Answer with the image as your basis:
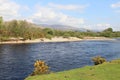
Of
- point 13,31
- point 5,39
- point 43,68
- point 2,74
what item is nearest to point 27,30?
point 13,31

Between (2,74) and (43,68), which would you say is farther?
(2,74)

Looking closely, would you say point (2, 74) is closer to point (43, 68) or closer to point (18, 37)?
point (43, 68)

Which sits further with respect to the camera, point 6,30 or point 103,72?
point 6,30

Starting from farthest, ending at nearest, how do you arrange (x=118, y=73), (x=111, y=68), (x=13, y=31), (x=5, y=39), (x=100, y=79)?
(x=13, y=31), (x=5, y=39), (x=111, y=68), (x=118, y=73), (x=100, y=79)

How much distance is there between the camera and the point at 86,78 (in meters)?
28.1

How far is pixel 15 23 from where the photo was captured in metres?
196

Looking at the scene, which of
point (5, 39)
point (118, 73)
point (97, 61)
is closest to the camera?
point (118, 73)

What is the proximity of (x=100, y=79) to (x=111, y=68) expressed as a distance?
21.1ft

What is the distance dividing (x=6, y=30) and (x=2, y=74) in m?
145

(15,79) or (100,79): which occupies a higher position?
(100,79)

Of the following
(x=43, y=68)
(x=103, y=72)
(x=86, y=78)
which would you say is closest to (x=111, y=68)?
(x=103, y=72)

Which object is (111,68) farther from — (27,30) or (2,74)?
(27,30)

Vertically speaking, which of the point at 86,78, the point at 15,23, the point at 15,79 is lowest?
the point at 15,79

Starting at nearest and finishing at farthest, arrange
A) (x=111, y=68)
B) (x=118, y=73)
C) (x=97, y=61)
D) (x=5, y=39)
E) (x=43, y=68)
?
(x=118, y=73) → (x=111, y=68) → (x=43, y=68) → (x=97, y=61) → (x=5, y=39)
